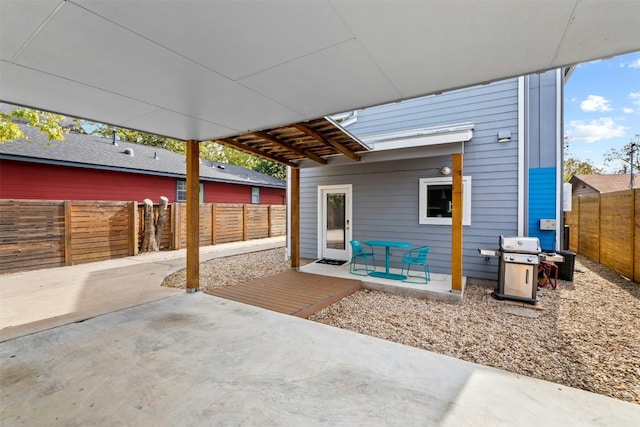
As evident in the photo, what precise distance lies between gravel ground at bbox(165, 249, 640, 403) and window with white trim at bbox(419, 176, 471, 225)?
1478 millimetres

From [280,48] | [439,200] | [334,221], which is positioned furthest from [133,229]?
[439,200]

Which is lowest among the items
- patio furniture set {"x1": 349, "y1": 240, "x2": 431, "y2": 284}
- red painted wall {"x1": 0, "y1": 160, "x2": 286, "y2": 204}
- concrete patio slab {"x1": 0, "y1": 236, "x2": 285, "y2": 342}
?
concrete patio slab {"x1": 0, "y1": 236, "x2": 285, "y2": 342}

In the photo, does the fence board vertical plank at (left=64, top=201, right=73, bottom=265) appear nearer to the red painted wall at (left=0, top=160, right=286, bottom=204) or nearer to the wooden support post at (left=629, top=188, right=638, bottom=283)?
the red painted wall at (left=0, top=160, right=286, bottom=204)

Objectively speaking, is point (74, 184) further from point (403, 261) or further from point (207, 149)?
point (207, 149)

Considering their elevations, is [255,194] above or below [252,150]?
below

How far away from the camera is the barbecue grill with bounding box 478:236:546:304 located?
436 cm

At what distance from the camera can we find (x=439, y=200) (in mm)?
5949

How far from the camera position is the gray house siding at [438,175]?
5429 millimetres

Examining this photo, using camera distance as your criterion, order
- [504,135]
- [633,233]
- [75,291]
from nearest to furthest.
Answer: [75,291] → [504,135] → [633,233]

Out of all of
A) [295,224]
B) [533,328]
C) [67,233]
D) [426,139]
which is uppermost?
[426,139]

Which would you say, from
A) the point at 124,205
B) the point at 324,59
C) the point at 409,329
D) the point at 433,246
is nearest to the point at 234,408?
the point at 409,329

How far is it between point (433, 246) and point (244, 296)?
405 cm

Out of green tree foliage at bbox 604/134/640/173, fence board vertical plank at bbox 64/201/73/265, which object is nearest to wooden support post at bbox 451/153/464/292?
fence board vertical plank at bbox 64/201/73/265

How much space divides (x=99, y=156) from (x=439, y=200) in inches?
427
